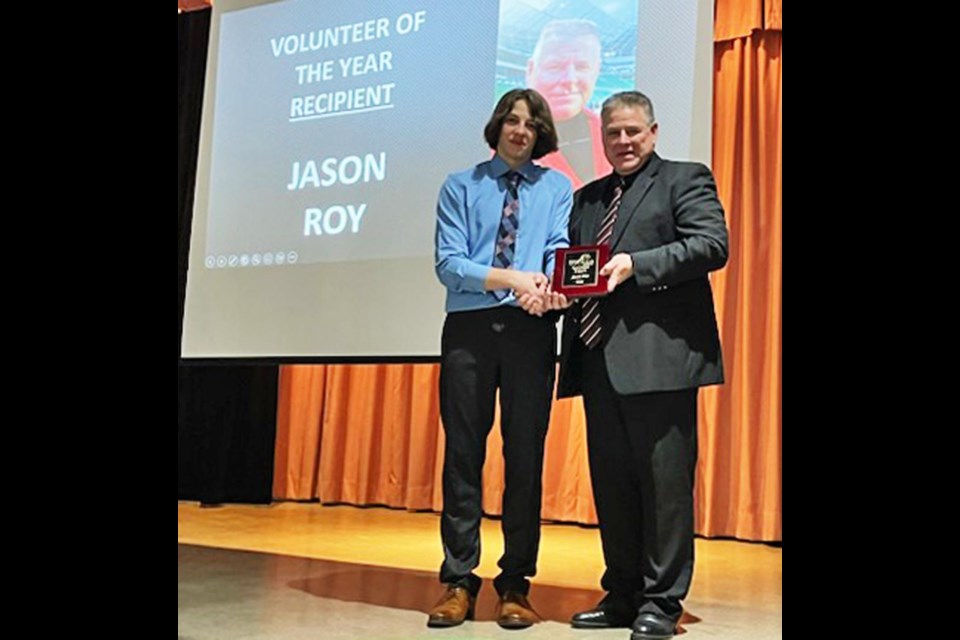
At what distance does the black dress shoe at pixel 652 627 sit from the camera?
2.36m

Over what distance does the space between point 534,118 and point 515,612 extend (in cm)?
131

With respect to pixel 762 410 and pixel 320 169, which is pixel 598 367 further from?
pixel 762 410

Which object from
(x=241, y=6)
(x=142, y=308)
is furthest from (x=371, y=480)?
(x=142, y=308)

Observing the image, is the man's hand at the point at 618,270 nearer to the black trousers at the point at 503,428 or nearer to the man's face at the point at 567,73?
the black trousers at the point at 503,428

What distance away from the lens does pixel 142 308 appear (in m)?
1.01

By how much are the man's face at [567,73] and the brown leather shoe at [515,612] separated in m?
1.48

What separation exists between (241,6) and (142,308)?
11.1ft

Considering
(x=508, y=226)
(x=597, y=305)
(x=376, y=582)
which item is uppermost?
(x=508, y=226)

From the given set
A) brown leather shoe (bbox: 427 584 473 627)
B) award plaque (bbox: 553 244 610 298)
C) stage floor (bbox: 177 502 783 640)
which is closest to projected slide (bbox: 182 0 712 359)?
award plaque (bbox: 553 244 610 298)

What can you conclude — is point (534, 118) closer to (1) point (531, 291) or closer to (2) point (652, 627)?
(1) point (531, 291)

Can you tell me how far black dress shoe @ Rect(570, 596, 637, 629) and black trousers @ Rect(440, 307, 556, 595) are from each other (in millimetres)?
174

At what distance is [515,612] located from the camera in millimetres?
2566

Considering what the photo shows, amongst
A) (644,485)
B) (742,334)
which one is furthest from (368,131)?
(742,334)

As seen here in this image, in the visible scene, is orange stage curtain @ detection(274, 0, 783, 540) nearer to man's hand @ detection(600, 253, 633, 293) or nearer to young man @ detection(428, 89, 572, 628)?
young man @ detection(428, 89, 572, 628)
